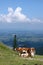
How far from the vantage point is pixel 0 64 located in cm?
1866

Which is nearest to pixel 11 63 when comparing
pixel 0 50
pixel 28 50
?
pixel 0 50

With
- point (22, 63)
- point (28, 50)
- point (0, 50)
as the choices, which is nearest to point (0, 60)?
point (22, 63)

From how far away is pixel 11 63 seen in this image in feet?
62.5

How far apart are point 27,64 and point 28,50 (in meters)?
14.2

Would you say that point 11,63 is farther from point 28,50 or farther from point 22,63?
point 28,50

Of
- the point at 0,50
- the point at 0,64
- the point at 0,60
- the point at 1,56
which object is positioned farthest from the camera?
the point at 0,50

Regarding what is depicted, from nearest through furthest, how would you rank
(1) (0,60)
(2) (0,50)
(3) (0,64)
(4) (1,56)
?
(3) (0,64) < (1) (0,60) < (4) (1,56) < (2) (0,50)

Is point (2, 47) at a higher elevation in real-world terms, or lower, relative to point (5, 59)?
higher

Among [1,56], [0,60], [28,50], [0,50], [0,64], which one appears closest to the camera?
[0,64]

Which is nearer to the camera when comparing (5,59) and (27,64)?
(27,64)

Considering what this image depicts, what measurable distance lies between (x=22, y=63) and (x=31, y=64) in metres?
0.73

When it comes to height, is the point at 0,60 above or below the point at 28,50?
below

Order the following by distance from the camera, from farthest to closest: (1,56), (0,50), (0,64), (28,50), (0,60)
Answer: (28,50)
(0,50)
(1,56)
(0,60)
(0,64)

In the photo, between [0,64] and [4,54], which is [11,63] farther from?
[4,54]
